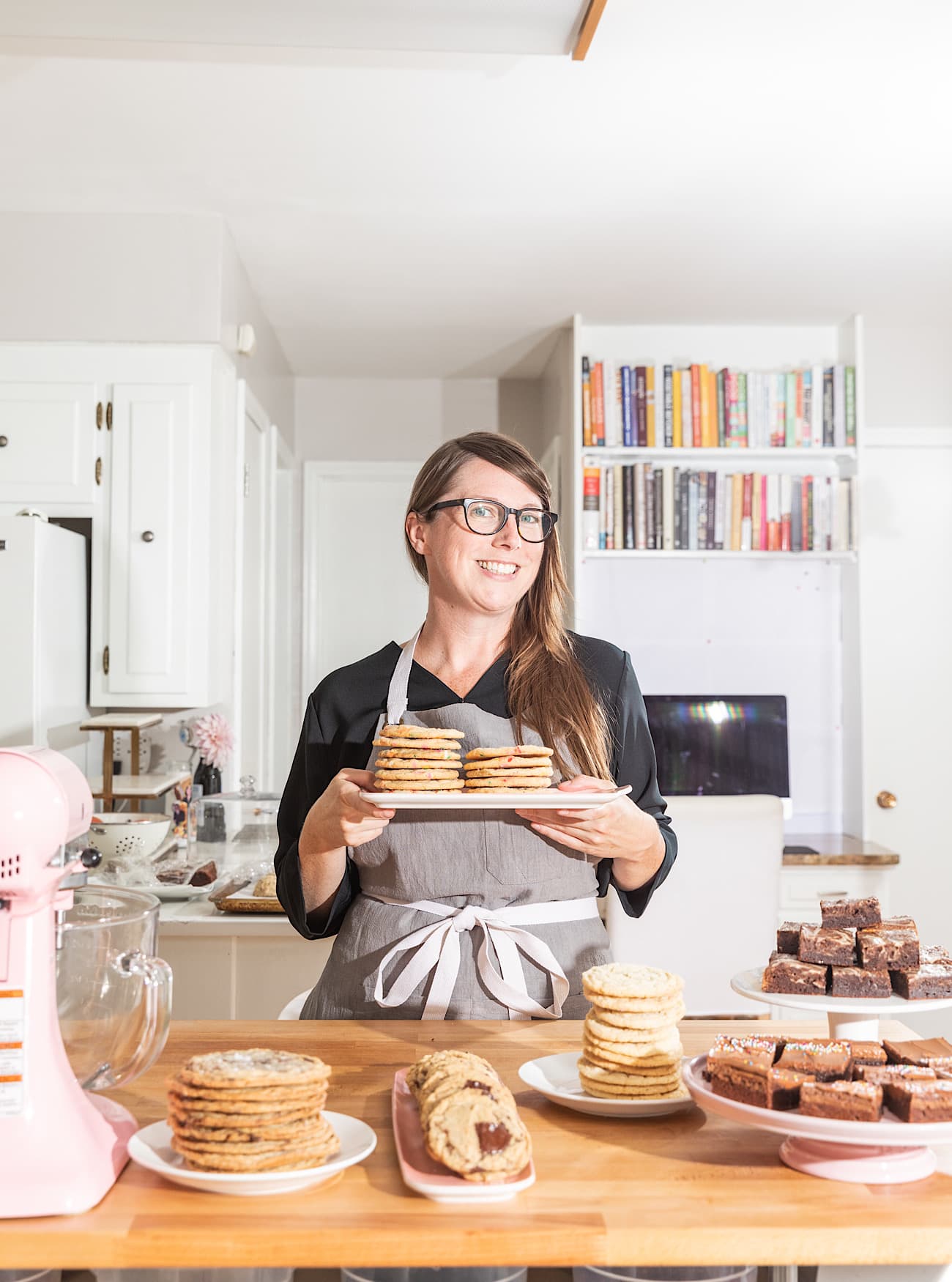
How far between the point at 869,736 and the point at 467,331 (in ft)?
7.45

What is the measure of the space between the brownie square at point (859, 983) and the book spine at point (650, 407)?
3452mm

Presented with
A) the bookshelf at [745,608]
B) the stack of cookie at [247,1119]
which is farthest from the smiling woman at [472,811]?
the bookshelf at [745,608]

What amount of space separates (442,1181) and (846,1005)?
0.41 m

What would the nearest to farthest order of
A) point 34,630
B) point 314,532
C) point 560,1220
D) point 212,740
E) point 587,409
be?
point 560,1220 → point 34,630 → point 212,740 → point 587,409 → point 314,532

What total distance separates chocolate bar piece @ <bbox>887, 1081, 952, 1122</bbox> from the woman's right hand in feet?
2.11

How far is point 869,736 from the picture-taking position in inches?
178

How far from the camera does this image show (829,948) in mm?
1065

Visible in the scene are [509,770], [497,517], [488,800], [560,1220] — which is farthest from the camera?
[497,517]

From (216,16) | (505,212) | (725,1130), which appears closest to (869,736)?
(505,212)

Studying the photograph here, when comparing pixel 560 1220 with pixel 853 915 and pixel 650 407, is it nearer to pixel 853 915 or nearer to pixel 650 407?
pixel 853 915

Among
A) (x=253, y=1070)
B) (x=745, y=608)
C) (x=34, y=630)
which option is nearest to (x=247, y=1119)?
(x=253, y=1070)

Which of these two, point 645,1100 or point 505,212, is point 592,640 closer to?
point 645,1100

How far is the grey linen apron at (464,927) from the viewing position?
4.79 feet

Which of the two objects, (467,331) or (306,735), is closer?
(306,735)
